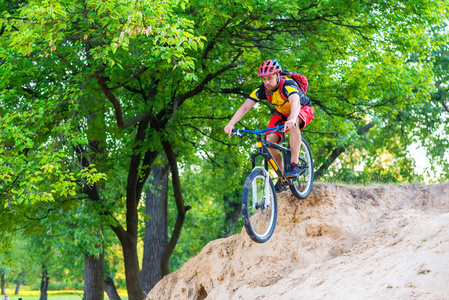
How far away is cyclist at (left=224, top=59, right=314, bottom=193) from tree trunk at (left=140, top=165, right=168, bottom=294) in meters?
9.17

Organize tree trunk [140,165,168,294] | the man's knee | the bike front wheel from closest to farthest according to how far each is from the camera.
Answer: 1. the bike front wheel
2. the man's knee
3. tree trunk [140,165,168,294]

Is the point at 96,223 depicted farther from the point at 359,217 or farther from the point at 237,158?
the point at 359,217

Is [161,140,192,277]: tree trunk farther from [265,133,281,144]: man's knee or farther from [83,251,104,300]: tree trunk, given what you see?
[265,133,281,144]: man's knee

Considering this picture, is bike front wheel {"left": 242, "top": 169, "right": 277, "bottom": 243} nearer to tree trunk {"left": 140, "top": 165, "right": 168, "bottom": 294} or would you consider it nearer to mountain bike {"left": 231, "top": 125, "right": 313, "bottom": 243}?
mountain bike {"left": 231, "top": 125, "right": 313, "bottom": 243}

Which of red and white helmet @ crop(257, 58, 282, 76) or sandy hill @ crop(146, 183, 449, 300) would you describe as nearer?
sandy hill @ crop(146, 183, 449, 300)

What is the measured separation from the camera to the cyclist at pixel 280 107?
21.4 feet

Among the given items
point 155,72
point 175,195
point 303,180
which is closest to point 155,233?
point 175,195

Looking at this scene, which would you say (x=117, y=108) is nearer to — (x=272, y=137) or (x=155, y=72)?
(x=155, y=72)

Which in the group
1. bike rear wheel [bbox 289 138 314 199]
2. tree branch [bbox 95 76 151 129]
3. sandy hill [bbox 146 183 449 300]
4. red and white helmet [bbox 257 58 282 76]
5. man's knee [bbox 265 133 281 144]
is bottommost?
sandy hill [bbox 146 183 449 300]

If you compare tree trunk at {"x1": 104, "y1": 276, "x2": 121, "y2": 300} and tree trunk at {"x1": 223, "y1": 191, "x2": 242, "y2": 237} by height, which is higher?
tree trunk at {"x1": 223, "y1": 191, "x2": 242, "y2": 237}

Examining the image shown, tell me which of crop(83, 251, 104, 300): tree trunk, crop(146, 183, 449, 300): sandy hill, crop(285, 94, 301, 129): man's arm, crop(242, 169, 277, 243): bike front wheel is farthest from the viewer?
crop(83, 251, 104, 300): tree trunk

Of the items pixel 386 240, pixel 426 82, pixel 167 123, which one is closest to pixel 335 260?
pixel 386 240

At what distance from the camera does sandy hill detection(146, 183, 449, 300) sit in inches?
199

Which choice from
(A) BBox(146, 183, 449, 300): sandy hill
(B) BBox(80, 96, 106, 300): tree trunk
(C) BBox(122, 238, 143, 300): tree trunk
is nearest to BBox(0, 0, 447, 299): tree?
(C) BBox(122, 238, 143, 300): tree trunk
